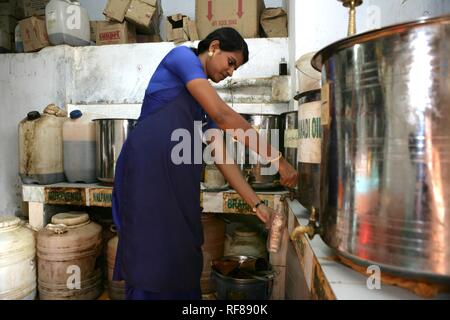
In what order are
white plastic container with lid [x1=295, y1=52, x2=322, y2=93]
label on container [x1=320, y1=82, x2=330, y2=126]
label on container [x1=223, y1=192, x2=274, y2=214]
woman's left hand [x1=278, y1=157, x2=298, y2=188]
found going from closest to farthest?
1. label on container [x1=320, y1=82, x2=330, y2=126]
2. woman's left hand [x1=278, y1=157, x2=298, y2=188]
3. white plastic container with lid [x1=295, y1=52, x2=322, y2=93]
4. label on container [x1=223, y1=192, x2=274, y2=214]

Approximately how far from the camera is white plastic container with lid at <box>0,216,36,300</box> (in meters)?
1.98

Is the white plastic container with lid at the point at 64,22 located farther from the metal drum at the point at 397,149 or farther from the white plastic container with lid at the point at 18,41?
the metal drum at the point at 397,149

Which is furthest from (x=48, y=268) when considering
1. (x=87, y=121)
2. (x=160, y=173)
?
(x=160, y=173)

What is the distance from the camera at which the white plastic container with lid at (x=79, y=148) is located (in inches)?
91.0

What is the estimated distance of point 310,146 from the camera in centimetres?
120

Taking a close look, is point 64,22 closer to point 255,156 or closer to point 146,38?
point 146,38

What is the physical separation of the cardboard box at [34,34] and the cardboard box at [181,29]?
112cm

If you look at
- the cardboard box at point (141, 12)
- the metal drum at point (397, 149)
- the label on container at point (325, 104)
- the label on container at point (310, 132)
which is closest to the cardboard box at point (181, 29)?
the cardboard box at point (141, 12)

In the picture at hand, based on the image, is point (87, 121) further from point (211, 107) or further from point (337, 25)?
point (337, 25)

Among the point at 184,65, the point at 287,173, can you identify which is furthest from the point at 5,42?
the point at 287,173

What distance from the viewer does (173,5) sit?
10.7 ft

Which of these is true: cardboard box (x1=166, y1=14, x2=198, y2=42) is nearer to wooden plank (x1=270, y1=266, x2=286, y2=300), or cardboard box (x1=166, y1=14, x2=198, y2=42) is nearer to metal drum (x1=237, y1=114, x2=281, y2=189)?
metal drum (x1=237, y1=114, x2=281, y2=189)

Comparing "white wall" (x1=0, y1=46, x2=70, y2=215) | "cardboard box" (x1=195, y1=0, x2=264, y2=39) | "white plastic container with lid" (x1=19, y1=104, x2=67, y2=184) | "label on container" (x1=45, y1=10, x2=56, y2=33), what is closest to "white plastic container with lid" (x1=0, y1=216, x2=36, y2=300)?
"white plastic container with lid" (x1=19, y1=104, x2=67, y2=184)

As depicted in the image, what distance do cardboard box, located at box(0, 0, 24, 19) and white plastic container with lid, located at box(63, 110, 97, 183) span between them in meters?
1.74
